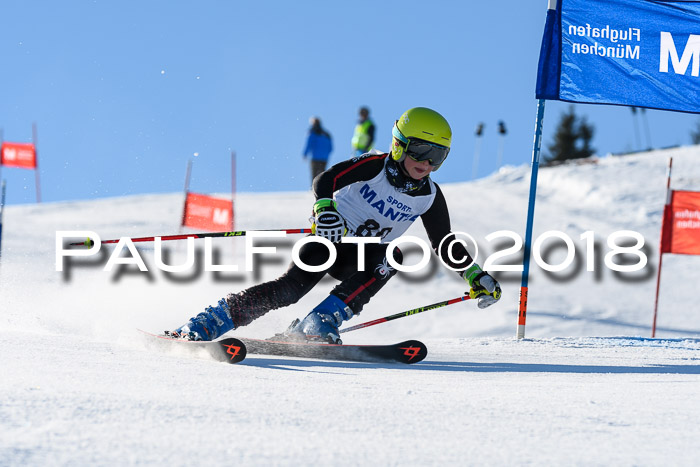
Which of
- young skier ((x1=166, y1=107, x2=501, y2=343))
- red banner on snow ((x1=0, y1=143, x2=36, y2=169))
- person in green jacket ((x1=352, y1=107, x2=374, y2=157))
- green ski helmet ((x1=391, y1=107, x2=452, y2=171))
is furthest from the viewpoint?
red banner on snow ((x1=0, y1=143, x2=36, y2=169))

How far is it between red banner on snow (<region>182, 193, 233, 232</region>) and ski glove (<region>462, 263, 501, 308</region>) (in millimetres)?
6999

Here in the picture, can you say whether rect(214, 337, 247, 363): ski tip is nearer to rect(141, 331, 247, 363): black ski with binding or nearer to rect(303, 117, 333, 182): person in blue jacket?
rect(141, 331, 247, 363): black ski with binding

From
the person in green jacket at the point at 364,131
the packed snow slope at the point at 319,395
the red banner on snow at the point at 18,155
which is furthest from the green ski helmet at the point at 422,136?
the red banner on snow at the point at 18,155

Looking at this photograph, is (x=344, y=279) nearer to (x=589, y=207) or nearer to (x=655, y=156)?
(x=589, y=207)

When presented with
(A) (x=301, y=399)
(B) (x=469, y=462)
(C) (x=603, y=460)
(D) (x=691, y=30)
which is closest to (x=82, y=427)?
(A) (x=301, y=399)

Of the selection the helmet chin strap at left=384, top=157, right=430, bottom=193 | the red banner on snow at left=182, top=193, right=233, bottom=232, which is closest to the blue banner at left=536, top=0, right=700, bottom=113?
the helmet chin strap at left=384, top=157, right=430, bottom=193

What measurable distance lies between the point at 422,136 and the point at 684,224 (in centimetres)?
513

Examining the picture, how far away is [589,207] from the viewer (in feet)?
50.8

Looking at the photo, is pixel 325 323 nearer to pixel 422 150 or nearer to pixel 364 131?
pixel 422 150

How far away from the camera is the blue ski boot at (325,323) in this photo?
4.09 m

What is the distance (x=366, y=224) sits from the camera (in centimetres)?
442

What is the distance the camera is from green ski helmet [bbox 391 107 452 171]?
419 cm

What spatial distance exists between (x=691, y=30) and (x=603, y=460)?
18.3 feet

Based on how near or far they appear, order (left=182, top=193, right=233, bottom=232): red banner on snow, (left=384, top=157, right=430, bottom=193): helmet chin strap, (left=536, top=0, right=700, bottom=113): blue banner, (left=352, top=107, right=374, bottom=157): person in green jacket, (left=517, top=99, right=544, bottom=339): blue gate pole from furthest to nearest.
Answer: (left=352, top=107, right=374, bottom=157): person in green jacket < (left=182, top=193, right=233, bottom=232): red banner on snow < (left=536, top=0, right=700, bottom=113): blue banner < (left=517, top=99, right=544, bottom=339): blue gate pole < (left=384, top=157, right=430, bottom=193): helmet chin strap
